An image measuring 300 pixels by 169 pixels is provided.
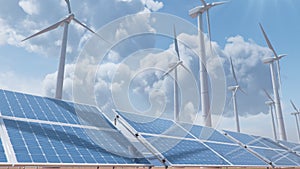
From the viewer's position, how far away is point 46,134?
10.6 metres

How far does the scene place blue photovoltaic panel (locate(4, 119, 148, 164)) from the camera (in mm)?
9062

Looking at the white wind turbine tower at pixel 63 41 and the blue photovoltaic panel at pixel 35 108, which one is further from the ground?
the white wind turbine tower at pixel 63 41

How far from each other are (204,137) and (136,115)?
5.87 m

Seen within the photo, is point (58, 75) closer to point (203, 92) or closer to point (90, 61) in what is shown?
point (90, 61)

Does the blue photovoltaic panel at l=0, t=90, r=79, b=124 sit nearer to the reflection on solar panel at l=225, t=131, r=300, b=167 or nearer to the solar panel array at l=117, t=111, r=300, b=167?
the solar panel array at l=117, t=111, r=300, b=167

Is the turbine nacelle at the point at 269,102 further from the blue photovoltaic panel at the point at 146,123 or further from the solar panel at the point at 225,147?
the blue photovoltaic panel at the point at 146,123

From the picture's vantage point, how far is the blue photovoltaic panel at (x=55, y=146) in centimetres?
906

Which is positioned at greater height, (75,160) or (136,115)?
(136,115)

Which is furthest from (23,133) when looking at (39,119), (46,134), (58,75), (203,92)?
(203,92)

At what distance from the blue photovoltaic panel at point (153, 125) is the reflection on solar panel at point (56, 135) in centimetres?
123

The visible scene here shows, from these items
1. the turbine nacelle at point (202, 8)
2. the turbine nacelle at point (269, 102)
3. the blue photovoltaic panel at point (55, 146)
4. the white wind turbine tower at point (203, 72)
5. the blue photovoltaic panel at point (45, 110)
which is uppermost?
the turbine nacelle at point (269, 102)

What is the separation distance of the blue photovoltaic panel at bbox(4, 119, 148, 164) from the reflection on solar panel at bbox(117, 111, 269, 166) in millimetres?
2370

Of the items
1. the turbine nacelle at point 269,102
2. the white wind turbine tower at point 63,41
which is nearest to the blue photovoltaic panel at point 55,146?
the white wind turbine tower at point 63,41

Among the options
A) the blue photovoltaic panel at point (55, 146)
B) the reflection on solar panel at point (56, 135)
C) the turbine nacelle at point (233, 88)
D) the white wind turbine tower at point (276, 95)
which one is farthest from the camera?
the turbine nacelle at point (233, 88)
